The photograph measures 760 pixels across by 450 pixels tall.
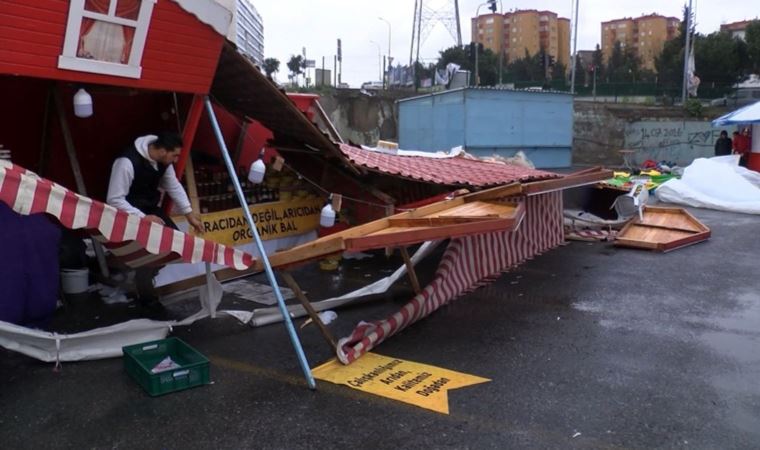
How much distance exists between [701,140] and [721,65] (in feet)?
59.1

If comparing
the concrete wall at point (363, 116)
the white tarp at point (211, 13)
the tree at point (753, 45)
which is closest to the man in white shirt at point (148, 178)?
the white tarp at point (211, 13)

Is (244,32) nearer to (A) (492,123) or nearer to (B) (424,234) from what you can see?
(B) (424,234)

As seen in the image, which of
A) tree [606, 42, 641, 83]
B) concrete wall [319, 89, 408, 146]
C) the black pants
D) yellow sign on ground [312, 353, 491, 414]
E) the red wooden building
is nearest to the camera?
yellow sign on ground [312, 353, 491, 414]

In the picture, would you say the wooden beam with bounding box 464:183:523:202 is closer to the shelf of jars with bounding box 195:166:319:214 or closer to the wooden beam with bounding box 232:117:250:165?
the shelf of jars with bounding box 195:166:319:214

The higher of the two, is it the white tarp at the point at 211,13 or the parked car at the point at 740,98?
the parked car at the point at 740,98

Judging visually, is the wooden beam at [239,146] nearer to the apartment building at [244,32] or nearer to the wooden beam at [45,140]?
the apartment building at [244,32]

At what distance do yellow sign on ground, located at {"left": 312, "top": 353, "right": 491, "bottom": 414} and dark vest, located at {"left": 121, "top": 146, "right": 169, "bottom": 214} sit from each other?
2.28 meters

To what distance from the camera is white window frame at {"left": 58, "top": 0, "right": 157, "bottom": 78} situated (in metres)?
4.66

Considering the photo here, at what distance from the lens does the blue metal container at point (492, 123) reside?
21.0 meters

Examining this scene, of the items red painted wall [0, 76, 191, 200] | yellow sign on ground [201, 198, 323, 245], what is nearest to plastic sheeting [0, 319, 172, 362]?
yellow sign on ground [201, 198, 323, 245]

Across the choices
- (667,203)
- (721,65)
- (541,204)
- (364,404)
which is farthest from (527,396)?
(721,65)

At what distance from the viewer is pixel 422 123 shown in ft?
75.0

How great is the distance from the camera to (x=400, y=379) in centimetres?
461

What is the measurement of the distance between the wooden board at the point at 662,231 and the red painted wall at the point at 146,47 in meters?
7.22
